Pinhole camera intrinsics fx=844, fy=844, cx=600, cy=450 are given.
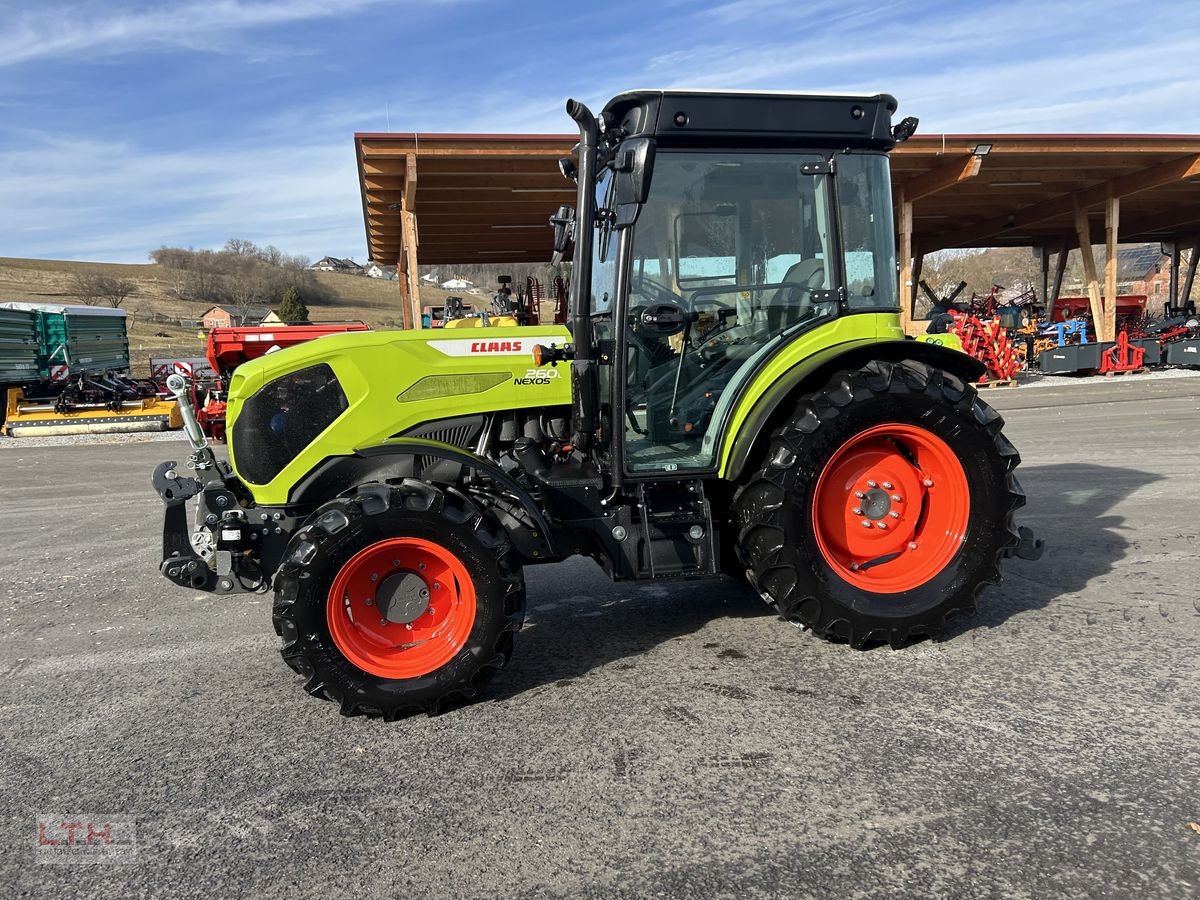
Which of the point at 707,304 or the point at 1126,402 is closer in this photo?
the point at 707,304

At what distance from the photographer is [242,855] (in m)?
2.47

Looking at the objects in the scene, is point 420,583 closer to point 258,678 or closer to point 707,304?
point 258,678

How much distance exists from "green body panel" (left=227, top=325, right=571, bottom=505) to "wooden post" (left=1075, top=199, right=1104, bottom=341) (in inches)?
797

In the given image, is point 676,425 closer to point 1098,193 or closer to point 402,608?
point 402,608

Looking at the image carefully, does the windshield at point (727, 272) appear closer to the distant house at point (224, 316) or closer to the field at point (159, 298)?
the field at point (159, 298)

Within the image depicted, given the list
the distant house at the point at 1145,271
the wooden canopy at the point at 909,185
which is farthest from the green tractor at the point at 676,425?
the distant house at the point at 1145,271

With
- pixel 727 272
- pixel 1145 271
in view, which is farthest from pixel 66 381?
pixel 1145 271

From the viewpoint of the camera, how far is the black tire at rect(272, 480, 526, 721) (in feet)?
10.4

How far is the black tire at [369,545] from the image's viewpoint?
318 cm

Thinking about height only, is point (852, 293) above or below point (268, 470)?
above

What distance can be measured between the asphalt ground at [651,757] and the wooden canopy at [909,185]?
38.8 ft

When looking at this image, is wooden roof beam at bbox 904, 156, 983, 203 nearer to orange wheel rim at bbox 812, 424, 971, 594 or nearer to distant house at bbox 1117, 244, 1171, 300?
orange wheel rim at bbox 812, 424, 971, 594

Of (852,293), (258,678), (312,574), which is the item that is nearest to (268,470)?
(312,574)

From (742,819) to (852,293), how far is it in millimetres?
2356
